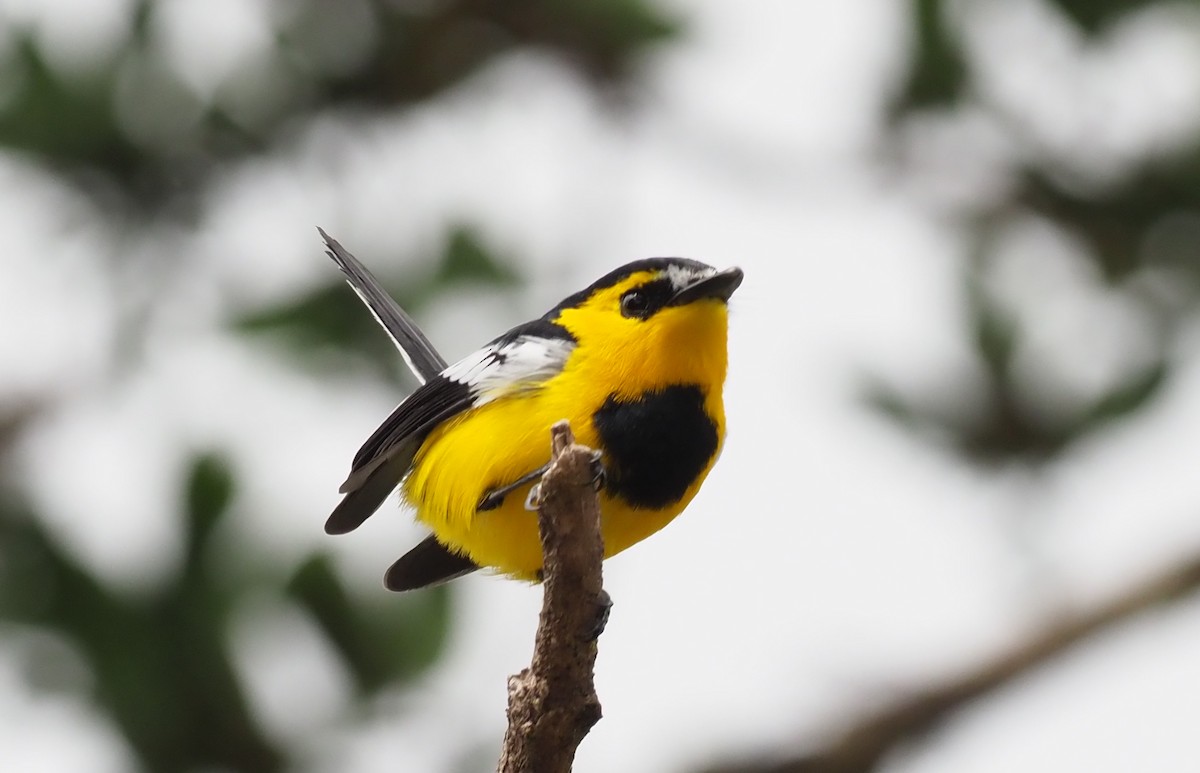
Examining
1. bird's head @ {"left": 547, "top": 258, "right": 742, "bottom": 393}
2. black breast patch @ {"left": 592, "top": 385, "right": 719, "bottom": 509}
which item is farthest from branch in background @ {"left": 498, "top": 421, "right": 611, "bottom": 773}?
bird's head @ {"left": 547, "top": 258, "right": 742, "bottom": 393}

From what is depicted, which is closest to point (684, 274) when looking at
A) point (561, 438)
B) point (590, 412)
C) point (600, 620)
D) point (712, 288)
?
point (712, 288)

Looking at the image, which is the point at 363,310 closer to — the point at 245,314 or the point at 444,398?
the point at 245,314

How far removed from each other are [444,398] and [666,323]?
0.66 meters

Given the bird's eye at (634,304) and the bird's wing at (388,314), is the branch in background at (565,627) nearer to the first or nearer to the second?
the bird's eye at (634,304)

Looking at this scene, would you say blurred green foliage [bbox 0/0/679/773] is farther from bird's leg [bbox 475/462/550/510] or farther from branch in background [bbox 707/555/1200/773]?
branch in background [bbox 707/555/1200/773]

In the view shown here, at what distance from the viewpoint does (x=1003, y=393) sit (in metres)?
4.20

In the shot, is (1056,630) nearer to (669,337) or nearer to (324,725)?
(669,337)

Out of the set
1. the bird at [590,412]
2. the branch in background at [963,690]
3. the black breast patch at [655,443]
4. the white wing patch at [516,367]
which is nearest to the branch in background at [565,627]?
the bird at [590,412]

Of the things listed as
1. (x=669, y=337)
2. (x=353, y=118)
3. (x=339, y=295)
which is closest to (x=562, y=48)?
(x=353, y=118)

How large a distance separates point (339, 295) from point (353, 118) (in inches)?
29.2

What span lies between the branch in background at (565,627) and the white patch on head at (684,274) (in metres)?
0.92

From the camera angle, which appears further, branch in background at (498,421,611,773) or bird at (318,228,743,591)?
bird at (318,228,743,591)

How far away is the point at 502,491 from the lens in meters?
3.42

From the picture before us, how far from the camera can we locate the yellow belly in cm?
340
